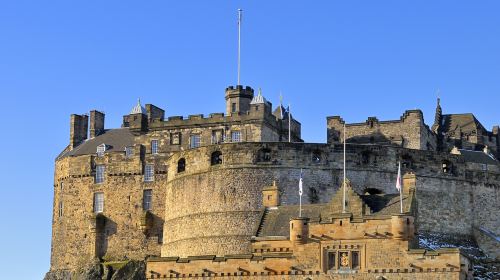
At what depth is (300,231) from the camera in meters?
53.4

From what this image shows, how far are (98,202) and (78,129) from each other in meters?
9.92

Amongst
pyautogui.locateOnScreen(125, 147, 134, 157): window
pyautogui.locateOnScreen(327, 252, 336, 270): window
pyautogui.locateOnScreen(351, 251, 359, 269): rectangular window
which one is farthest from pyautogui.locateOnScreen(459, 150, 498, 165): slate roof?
pyautogui.locateOnScreen(327, 252, 336, 270): window

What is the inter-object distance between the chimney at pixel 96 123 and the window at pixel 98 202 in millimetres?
8688

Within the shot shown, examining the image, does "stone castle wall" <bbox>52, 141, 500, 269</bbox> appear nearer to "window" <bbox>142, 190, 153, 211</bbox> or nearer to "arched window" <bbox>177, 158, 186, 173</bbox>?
"arched window" <bbox>177, 158, 186, 173</bbox>

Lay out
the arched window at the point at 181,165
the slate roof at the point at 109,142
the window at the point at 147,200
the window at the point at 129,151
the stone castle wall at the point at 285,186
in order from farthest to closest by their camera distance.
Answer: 1. the slate roof at the point at 109,142
2. the window at the point at 129,151
3. the window at the point at 147,200
4. the arched window at the point at 181,165
5. the stone castle wall at the point at 285,186

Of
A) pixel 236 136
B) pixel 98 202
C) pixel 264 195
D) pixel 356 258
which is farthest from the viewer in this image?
pixel 98 202

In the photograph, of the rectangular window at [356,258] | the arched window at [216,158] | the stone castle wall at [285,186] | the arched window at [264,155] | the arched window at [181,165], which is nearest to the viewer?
the rectangular window at [356,258]

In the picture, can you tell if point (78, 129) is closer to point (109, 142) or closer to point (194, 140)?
point (109, 142)

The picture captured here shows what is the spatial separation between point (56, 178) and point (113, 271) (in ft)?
38.6

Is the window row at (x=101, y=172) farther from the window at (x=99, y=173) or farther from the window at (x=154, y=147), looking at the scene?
the window at (x=154, y=147)

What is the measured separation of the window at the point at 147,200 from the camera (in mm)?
77062

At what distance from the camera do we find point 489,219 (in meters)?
72.3

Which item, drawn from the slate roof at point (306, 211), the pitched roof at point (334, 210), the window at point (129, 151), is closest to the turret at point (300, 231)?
the pitched roof at point (334, 210)

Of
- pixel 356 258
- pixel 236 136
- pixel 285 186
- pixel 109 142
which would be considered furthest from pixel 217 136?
pixel 356 258
